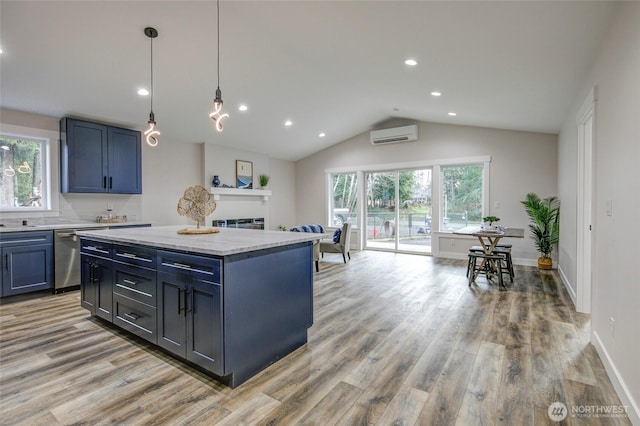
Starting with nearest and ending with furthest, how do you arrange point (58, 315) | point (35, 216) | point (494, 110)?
point (58, 315) → point (35, 216) → point (494, 110)

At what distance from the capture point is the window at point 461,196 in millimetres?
6574

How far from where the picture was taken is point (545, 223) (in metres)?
5.33

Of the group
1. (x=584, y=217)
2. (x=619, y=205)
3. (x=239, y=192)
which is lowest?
(x=584, y=217)

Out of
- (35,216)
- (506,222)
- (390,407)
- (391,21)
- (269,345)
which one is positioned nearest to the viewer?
(390,407)

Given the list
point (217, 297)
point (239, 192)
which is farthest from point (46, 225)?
point (217, 297)

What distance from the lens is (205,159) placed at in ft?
21.7

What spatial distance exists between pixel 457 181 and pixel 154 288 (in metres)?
6.19

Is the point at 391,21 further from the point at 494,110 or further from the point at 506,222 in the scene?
the point at 506,222

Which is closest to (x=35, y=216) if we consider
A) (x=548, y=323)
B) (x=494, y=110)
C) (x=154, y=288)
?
(x=154, y=288)

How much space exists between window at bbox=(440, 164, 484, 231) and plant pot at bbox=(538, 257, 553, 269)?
1.32 m

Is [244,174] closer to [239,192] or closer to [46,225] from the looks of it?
[239,192]

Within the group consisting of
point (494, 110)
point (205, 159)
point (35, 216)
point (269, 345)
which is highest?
point (494, 110)

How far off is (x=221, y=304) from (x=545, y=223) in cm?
553

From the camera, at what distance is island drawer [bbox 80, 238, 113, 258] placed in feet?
9.75
